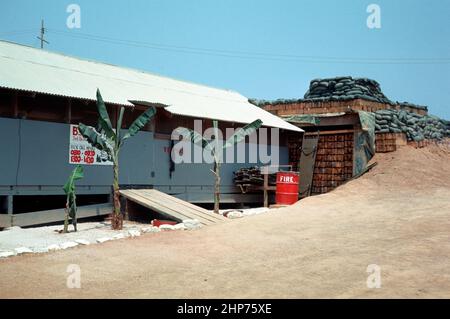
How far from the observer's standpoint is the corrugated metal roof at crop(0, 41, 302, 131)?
1109 cm

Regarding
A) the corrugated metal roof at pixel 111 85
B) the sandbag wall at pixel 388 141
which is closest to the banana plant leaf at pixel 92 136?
the corrugated metal roof at pixel 111 85

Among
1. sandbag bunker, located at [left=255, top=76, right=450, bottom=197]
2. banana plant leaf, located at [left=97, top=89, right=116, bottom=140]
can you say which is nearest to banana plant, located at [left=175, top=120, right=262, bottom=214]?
banana plant leaf, located at [left=97, top=89, right=116, bottom=140]

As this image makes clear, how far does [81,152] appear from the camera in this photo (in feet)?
39.2

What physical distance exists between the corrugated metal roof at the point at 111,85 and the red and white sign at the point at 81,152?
1131mm

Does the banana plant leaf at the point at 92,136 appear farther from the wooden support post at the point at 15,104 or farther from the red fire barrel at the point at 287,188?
the red fire barrel at the point at 287,188

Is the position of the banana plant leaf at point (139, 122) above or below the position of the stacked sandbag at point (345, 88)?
below

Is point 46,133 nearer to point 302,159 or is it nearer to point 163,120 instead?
point 163,120

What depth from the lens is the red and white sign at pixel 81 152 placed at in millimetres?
11734

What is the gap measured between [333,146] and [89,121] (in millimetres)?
9240

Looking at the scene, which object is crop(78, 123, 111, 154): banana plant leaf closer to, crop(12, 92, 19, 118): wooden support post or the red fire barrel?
crop(12, 92, 19, 118): wooden support post

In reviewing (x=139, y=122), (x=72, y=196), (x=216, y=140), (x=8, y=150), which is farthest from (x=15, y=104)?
(x=216, y=140)

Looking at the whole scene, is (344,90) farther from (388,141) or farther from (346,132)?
(388,141)

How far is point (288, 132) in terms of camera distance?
18.7 meters
